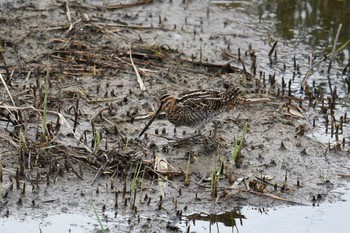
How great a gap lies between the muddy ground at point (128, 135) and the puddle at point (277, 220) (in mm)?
109

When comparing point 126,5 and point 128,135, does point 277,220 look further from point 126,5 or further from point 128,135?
point 126,5

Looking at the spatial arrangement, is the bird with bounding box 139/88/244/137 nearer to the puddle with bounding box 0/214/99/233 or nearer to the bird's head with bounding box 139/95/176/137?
the bird's head with bounding box 139/95/176/137

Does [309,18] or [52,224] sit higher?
[309,18]

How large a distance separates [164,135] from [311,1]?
15.8 feet

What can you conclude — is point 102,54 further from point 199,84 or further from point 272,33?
point 272,33

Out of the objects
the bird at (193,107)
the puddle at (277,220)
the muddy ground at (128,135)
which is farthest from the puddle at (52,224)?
the bird at (193,107)

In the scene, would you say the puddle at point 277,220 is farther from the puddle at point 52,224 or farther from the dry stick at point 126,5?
the dry stick at point 126,5

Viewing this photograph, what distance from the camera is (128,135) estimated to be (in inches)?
323

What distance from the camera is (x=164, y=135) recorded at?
27.5 feet

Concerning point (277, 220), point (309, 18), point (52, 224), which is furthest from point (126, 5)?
point (52, 224)

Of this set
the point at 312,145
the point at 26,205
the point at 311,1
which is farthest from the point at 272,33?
the point at 26,205

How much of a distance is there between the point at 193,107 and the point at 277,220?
55.0 inches

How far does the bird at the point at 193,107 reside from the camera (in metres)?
8.03

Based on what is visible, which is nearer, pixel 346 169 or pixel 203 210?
pixel 203 210
